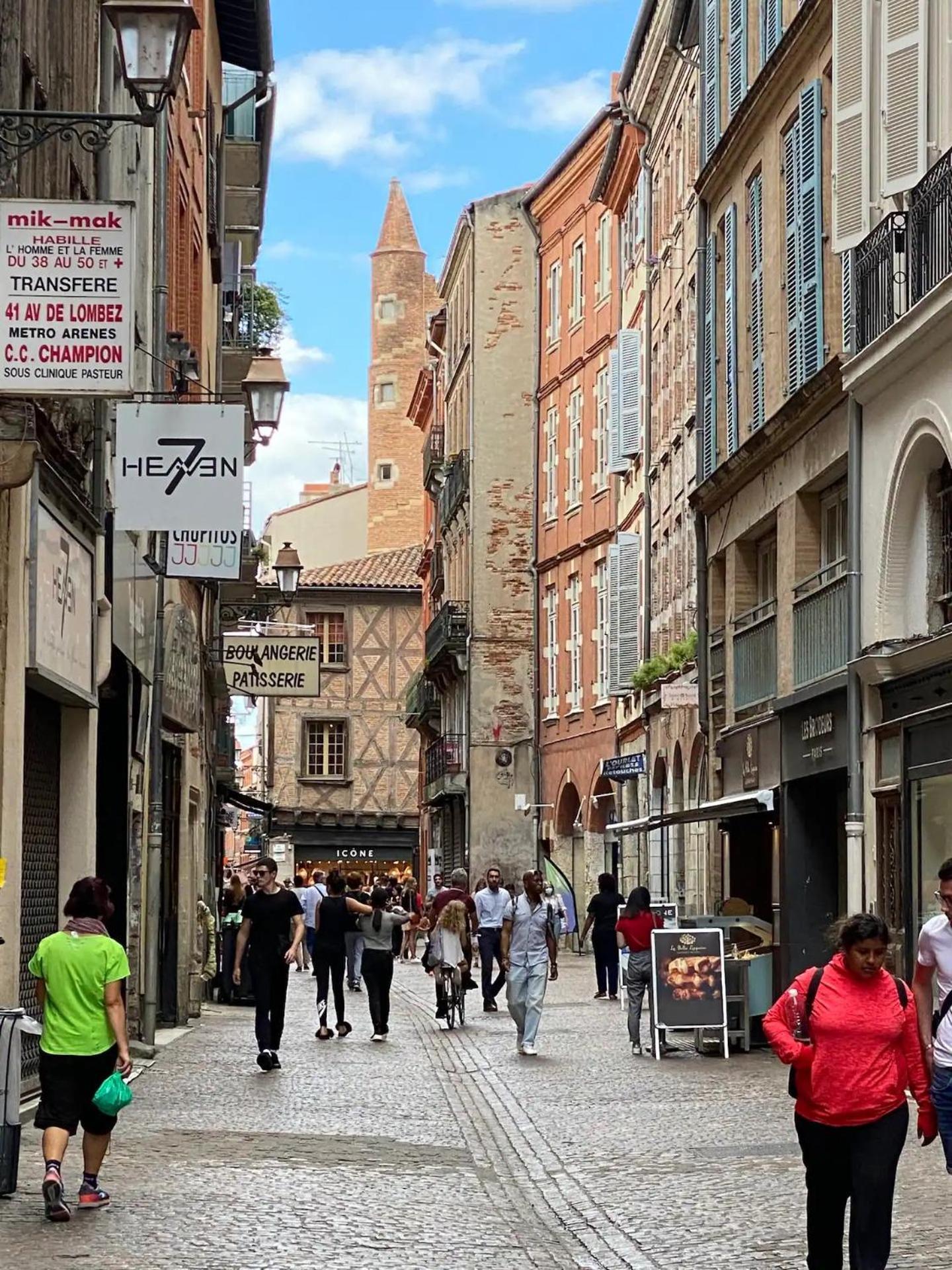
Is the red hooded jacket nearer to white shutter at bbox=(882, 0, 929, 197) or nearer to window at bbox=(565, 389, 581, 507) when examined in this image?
white shutter at bbox=(882, 0, 929, 197)

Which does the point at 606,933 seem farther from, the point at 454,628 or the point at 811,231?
the point at 454,628

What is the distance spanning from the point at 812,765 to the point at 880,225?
545 centimetres

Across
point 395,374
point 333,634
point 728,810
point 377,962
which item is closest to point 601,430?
point 377,962

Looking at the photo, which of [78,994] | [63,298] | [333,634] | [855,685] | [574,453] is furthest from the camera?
[333,634]

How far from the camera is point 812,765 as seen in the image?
22.9 m

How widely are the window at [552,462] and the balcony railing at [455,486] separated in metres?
4.03

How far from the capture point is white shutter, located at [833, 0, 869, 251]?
795 inches

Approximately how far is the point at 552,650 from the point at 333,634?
1134 inches

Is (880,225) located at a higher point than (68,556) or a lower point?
higher

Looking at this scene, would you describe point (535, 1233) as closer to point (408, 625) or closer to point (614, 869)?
point (614, 869)

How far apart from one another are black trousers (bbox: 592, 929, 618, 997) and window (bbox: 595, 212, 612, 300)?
21738mm

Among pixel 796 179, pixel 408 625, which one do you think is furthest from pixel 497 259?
pixel 796 179

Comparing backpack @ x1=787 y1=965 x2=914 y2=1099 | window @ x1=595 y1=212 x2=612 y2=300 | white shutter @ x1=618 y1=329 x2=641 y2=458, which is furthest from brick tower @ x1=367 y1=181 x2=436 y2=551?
backpack @ x1=787 y1=965 x2=914 y2=1099

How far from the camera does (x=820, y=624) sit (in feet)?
75.3
